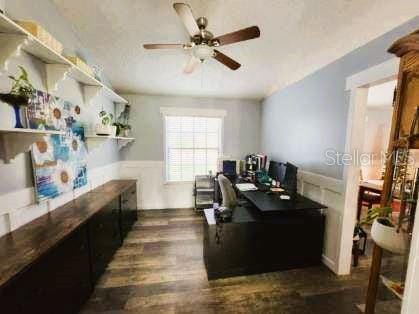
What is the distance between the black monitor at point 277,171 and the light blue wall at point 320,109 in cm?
22

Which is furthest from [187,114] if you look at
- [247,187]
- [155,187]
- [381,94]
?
[381,94]

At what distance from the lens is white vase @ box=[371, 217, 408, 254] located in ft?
3.08

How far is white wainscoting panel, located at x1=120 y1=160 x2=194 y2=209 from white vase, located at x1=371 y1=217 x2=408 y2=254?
3397mm

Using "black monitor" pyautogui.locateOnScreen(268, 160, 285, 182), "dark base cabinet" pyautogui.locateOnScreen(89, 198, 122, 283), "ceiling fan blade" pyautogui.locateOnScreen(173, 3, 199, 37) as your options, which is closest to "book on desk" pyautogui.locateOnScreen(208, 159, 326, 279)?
"black monitor" pyautogui.locateOnScreen(268, 160, 285, 182)

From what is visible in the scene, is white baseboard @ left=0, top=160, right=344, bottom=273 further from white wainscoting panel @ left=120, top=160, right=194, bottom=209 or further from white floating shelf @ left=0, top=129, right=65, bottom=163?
white floating shelf @ left=0, top=129, right=65, bottom=163

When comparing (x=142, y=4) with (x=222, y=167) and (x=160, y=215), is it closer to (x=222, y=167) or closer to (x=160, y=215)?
(x=222, y=167)

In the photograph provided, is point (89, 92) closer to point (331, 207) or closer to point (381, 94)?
point (331, 207)

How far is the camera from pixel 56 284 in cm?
129

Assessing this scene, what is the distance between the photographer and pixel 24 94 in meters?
1.24

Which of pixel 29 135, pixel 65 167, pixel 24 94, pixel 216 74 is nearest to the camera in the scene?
pixel 24 94

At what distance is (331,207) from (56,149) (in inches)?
118

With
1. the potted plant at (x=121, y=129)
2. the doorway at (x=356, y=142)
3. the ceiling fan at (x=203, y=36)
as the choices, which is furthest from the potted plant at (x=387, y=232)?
the potted plant at (x=121, y=129)


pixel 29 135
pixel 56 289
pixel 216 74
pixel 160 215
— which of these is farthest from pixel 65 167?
pixel 216 74

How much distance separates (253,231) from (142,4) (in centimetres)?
256
